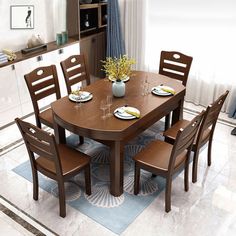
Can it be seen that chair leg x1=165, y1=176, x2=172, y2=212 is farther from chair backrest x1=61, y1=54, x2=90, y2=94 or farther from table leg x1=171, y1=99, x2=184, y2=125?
chair backrest x1=61, y1=54, x2=90, y2=94

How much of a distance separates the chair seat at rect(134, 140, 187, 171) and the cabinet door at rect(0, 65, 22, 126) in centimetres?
195

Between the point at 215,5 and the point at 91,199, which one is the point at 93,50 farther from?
the point at 91,199

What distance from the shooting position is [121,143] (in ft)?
8.79

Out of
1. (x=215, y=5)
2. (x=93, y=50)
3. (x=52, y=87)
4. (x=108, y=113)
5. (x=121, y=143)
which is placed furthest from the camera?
(x=93, y=50)

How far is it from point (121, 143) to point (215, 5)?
2383 millimetres

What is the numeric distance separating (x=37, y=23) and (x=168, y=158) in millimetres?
2705

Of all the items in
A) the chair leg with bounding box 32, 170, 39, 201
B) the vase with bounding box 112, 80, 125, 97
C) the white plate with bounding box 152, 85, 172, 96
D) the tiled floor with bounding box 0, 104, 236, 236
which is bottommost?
the tiled floor with bounding box 0, 104, 236, 236

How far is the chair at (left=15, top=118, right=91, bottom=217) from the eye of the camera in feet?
7.80

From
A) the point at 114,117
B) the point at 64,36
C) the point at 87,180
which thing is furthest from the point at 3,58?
the point at 87,180

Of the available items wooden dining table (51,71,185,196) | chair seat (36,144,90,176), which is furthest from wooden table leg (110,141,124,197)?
chair seat (36,144,90,176)

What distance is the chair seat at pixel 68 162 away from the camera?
2.63 m

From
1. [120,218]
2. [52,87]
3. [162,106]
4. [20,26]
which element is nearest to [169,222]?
[120,218]

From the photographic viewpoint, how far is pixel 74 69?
12.2 ft

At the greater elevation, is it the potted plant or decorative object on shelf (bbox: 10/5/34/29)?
decorative object on shelf (bbox: 10/5/34/29)
